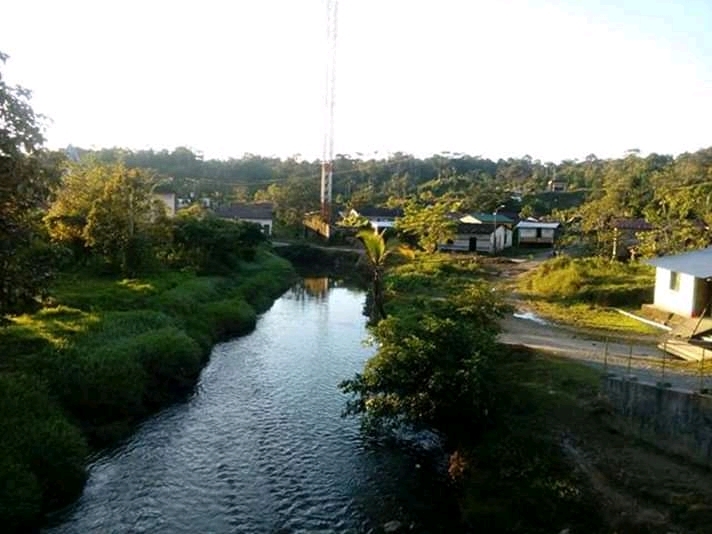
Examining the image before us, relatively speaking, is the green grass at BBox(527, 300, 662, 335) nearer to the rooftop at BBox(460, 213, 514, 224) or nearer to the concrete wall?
the concrete wall

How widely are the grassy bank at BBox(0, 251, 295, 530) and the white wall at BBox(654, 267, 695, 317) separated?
20196 millimetres

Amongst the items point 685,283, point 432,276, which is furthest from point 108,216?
point 685,283

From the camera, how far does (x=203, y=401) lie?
22.2 metres

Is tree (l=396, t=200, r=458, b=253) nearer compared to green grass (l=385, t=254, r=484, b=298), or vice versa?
green grass (l=385, t=254, r=484, b=298)

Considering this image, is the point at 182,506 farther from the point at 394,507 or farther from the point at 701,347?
the point at 701,347

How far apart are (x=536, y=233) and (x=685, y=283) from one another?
147 feet

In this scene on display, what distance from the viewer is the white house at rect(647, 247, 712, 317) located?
2586 cm

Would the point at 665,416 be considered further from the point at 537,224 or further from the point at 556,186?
the point at 556,186

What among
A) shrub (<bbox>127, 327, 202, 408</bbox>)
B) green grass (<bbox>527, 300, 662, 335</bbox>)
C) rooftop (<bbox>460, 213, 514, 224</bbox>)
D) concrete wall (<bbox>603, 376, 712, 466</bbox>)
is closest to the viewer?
concrete wall (<bbox>603, 376, 712, 466</bbox>)

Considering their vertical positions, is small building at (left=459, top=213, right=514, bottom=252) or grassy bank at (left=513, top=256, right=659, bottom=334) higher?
small building at (left=459, top=213, right=514, bottom=252)

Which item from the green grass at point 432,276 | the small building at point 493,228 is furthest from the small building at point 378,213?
the green grass at point 432,276

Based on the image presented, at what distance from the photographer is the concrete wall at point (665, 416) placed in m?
14.2

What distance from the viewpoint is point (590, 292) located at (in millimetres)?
34688

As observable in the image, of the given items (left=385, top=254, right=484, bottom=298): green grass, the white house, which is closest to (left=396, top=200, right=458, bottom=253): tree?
(left=385, top=254, right=484, bottom=298): green grass
